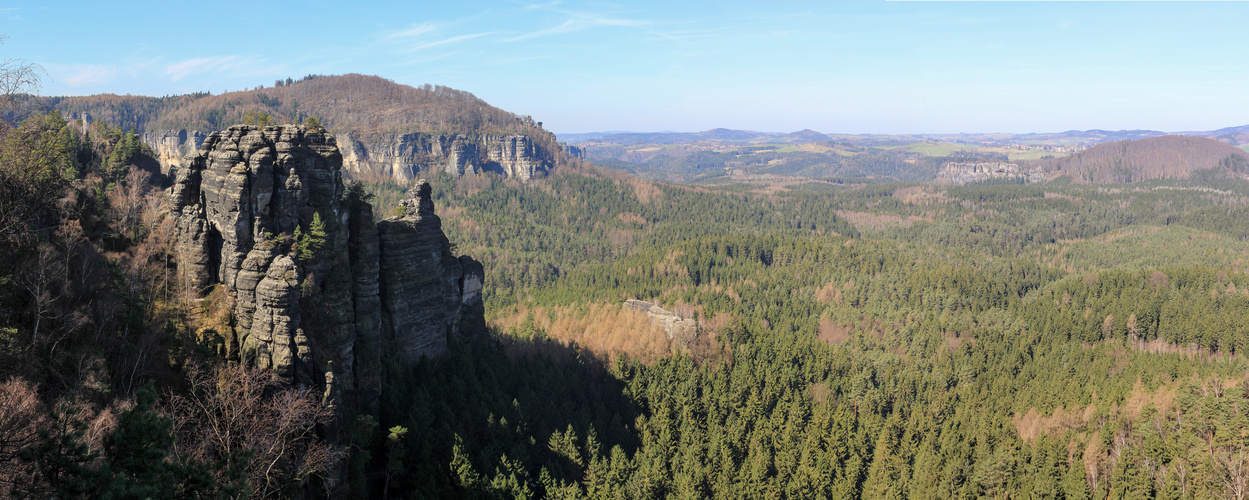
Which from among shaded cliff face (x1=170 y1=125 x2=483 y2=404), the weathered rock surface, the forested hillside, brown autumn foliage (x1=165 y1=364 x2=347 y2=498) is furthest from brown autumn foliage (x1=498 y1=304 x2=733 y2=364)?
brown autumn foliage (x1=165 y1=364 x2=347 y2=498)

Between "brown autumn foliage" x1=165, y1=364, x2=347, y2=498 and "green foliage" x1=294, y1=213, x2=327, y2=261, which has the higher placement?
"green foliage" x1=294, y1=213, x2=327, y2=261

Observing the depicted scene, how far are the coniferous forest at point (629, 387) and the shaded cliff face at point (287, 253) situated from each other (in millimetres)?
1951

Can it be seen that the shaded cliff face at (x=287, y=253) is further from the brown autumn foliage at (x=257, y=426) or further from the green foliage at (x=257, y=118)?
the brown autumn foliage at (x=257, y=426)

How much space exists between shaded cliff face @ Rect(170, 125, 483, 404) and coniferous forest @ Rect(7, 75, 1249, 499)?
195 centimetres

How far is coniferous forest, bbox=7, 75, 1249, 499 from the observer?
98.6ft

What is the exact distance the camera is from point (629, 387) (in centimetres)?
7294

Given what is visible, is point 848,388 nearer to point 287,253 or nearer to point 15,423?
point 287,253

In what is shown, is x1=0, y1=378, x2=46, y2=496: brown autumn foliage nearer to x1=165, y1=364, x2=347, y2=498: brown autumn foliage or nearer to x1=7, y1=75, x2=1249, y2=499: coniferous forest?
x1=7, y1=75, x2=1249, y2=499: coniferous forest

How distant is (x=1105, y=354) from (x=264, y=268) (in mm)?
106519

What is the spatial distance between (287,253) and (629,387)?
42409mm

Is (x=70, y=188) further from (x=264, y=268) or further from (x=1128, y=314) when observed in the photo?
(x=1128, y=314)

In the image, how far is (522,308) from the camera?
114312 mm

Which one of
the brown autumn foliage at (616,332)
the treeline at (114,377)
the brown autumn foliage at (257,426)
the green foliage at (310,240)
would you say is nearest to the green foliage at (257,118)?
the green foliage at (310,240)

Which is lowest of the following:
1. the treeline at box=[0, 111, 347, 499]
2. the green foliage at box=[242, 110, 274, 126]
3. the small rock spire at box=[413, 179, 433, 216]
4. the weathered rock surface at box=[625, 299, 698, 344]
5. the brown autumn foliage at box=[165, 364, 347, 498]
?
the weathered rock surface at box=[625, 299, 698, 344]
